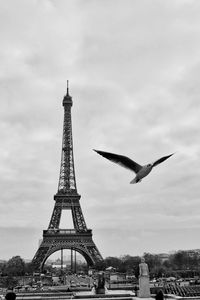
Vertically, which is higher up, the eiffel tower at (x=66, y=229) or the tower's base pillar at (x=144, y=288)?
the eiffel tower at (x=66, y=229)

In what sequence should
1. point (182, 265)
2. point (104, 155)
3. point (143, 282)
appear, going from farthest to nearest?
point (182, 265) → point (143, 282) → point (104, 155)

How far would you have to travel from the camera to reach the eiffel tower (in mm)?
96875

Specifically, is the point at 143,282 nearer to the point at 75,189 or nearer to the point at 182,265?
the point at 75,189

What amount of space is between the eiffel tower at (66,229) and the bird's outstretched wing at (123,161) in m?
86.3

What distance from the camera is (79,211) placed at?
101 m

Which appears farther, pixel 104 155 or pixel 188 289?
pixel 188 289

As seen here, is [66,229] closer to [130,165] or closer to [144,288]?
[144,288]

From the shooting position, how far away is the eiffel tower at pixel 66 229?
96.9 metres

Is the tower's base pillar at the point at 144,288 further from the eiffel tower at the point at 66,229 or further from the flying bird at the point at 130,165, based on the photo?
the eiffel tower at the point at 66,229

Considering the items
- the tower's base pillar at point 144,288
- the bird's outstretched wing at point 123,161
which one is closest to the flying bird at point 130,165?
the bird's outstretched wing at point 123,161

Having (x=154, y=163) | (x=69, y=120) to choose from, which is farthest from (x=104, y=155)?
(x=69, y=120)

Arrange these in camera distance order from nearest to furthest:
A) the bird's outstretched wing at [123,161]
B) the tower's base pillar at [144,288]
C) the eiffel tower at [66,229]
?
the bird's outstretched wing at [123,161] → the tower's base pillar at [144,288] → the eiffel tower at [66,229]

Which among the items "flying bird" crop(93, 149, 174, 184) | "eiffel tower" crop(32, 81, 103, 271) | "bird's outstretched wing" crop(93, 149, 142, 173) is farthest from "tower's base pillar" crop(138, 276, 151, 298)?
"eiffel tower" crop(32, 81, 103, 271)

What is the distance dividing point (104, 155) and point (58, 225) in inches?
3562
